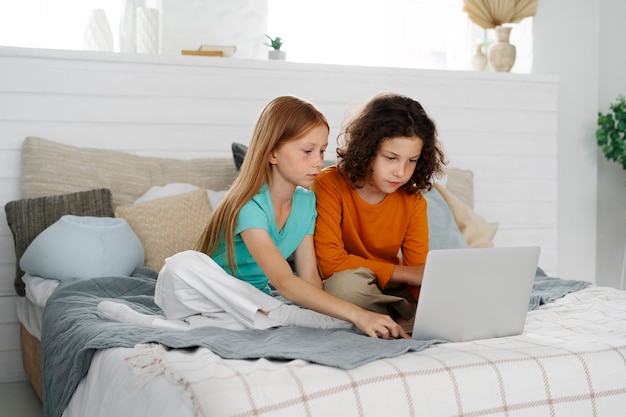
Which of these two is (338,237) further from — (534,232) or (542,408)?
(534,232)

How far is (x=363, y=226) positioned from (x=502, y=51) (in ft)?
6.53

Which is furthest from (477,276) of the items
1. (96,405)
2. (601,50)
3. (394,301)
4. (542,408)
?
(601,50)

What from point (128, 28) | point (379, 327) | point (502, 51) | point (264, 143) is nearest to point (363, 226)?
point (264, 143)

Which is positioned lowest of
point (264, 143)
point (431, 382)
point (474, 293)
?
point (431, 382)

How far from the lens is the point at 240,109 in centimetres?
338

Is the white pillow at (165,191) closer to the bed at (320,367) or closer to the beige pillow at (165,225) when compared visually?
the beige pillow at (165,225)

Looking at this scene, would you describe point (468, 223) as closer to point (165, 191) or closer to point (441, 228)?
point (441, 228)

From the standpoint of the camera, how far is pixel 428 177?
221 cm

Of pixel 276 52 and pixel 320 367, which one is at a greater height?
pixel 276 52

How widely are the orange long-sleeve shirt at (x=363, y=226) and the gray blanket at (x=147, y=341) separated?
363 mm

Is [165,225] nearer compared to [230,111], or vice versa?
[165,225]

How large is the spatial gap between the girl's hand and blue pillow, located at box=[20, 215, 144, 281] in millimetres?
1134

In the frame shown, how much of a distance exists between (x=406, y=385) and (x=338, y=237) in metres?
0.86

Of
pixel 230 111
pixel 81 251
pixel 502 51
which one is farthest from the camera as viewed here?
pixel 502 51
